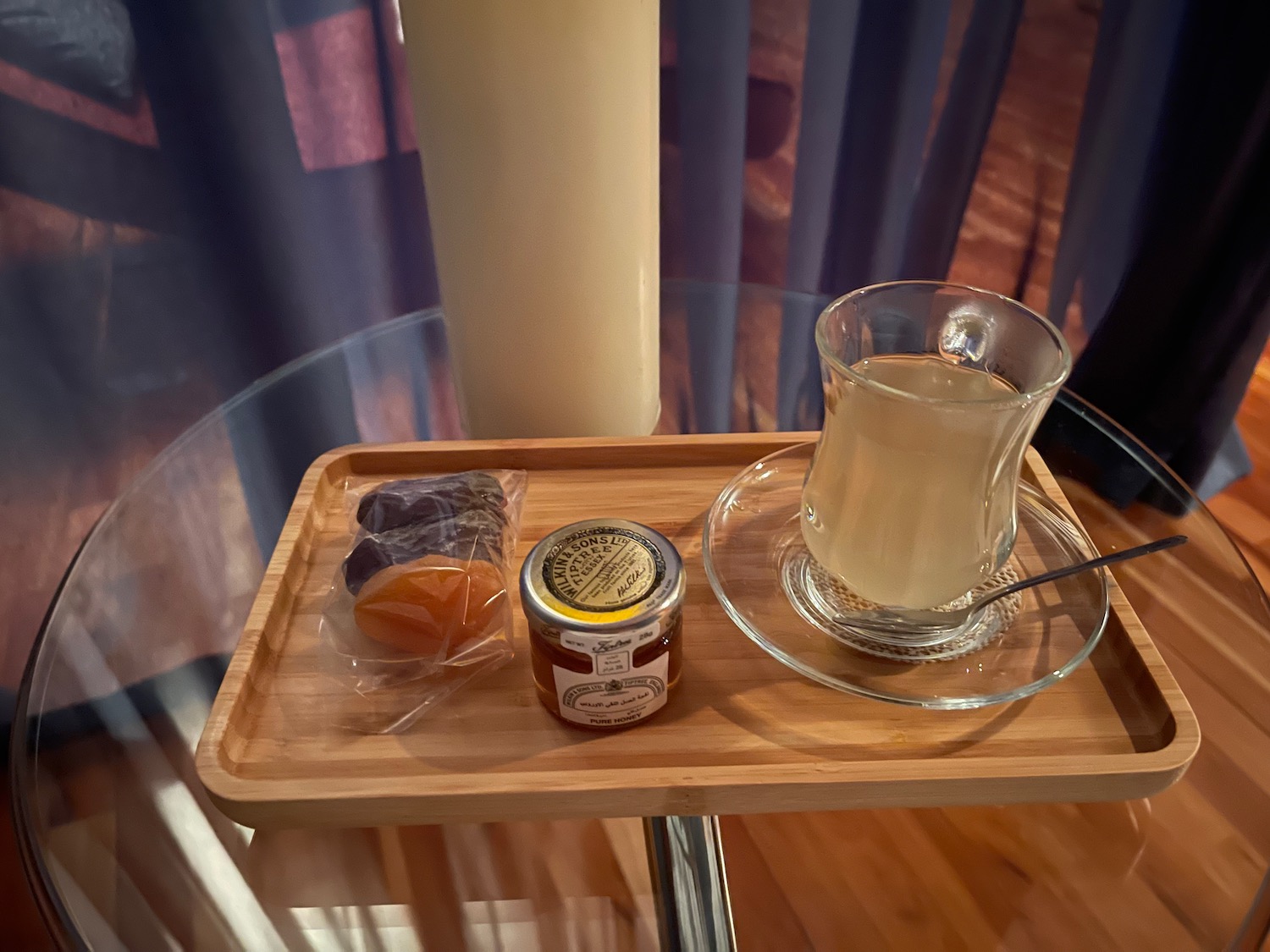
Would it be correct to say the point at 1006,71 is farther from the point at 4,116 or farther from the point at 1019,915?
the point at 4,116

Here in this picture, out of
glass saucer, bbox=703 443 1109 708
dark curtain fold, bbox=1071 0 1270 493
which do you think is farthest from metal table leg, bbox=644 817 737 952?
dark curtain fold, bbox=1071 0 1270 493

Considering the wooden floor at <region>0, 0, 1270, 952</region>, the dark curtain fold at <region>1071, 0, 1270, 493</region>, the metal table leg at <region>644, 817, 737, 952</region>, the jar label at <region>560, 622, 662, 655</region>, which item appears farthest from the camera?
Answer: the dark curtain fold at <region>1071, 0, 1270, 493</region>

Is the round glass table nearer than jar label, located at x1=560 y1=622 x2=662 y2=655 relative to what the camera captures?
No

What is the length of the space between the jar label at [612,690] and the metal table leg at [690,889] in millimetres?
270

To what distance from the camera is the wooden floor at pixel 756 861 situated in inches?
20.3

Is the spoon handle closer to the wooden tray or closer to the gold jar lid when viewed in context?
the wooden tray

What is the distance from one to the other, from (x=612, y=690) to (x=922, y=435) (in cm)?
19

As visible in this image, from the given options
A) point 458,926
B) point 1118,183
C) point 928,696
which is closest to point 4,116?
point 458,926

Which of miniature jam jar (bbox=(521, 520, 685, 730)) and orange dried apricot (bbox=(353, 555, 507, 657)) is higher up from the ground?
miniature jam jar (bbox=(521, 520, 685, 730))

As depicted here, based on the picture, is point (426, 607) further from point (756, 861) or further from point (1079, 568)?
point (756, 861)

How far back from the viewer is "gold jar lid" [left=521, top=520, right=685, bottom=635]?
0.41 metres

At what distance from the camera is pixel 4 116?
760 millimetres

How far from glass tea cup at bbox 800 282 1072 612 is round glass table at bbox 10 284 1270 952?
161 millimetres

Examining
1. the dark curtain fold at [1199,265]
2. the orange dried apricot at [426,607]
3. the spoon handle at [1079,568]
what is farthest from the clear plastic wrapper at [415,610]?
the dark curtain fold at [1199,265]
